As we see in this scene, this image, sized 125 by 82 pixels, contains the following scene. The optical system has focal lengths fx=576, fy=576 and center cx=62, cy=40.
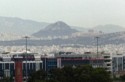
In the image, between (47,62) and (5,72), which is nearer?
(5,72)

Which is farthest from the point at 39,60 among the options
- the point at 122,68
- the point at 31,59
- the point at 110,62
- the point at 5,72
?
the point at 122,68

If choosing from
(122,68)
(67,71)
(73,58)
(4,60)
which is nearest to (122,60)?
(122,68)

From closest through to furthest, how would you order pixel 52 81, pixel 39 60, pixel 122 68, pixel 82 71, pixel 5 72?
pixel 52 81
pixel 82 71
pixel 5 72
pixel 39 60
pixel 122 68

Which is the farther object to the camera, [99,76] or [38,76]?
[38,76]

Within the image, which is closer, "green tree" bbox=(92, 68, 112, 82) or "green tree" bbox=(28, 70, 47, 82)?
"green tree" bbox=(92, 68, 112, 82)

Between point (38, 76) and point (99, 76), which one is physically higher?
point (99, 76)

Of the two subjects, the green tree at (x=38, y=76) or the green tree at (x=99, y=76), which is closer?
the green tree at (x=99, y=76)

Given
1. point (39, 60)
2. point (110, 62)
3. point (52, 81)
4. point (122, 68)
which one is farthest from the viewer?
point (122, 68)

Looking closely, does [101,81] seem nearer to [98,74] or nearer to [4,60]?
[98,74]

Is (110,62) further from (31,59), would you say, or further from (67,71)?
(67,71)
